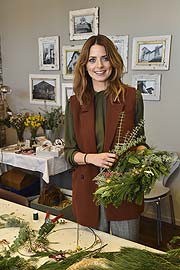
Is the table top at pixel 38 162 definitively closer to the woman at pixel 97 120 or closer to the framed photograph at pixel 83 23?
the framed photograph at pixel 83 23

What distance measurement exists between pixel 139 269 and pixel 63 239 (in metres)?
0.80

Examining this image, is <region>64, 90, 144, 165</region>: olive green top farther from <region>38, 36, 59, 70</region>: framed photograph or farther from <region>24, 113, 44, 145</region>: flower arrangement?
<region>38, 36, 59, 70</region>: framed photograph

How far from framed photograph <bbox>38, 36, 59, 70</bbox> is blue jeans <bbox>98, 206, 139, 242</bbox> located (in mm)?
2608

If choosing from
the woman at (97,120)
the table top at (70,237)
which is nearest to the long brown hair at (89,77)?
the woman at (97,120)

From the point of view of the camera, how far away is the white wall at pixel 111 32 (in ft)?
9.82

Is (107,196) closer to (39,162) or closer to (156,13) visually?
(39,162)

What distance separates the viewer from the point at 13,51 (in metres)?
4.16

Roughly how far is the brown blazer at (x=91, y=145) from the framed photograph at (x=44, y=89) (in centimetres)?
232

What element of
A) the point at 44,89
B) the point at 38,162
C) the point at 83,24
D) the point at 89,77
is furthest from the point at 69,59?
the point at 89,77

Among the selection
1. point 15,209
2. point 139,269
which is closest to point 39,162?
point 15,209

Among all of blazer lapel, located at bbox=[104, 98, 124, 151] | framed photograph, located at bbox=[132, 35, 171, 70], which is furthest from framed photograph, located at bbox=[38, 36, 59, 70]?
blazer lapel, located at bbox=[104, 98, 124, 151]

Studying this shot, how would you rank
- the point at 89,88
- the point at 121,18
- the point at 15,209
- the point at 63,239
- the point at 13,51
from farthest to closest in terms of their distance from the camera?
the point at 13,51, the point at 121,18, the point at 15,209, the point at 89,88, the point at 63,239

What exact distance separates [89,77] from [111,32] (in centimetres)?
195

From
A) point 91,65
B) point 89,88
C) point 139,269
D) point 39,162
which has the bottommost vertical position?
point 39,162
